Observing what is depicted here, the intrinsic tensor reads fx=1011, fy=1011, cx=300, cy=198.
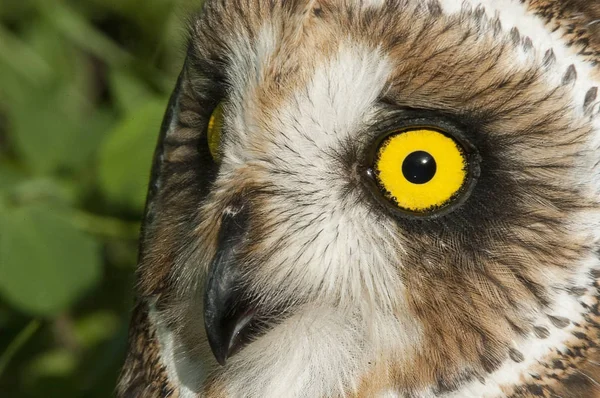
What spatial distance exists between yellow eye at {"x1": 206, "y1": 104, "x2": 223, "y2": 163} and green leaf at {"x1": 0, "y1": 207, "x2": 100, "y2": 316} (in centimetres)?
66

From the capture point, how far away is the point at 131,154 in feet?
8.09

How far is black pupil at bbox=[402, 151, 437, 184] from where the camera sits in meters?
1.54

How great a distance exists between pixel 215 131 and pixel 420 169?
393 mm

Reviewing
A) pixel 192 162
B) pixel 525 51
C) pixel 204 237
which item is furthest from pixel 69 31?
pixel 525 51

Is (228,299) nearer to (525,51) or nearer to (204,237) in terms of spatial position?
(204,237)

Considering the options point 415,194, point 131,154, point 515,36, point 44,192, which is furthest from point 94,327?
point 515,36

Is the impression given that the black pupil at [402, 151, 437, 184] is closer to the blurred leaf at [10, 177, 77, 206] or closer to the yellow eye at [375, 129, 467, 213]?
the yellow eye at [375, 129, 467, 213]

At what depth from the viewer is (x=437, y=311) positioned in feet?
5.22

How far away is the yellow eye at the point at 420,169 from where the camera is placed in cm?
154

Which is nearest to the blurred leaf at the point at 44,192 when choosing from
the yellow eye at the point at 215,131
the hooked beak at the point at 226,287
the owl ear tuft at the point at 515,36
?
the yellow eye at the point at 215,131

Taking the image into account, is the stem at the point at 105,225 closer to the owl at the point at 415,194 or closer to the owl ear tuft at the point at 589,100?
the owl at the point at 415,194

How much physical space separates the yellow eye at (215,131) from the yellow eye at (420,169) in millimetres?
305

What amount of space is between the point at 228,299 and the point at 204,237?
0.41ft

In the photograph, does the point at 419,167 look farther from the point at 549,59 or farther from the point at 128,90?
the point at 128,90
